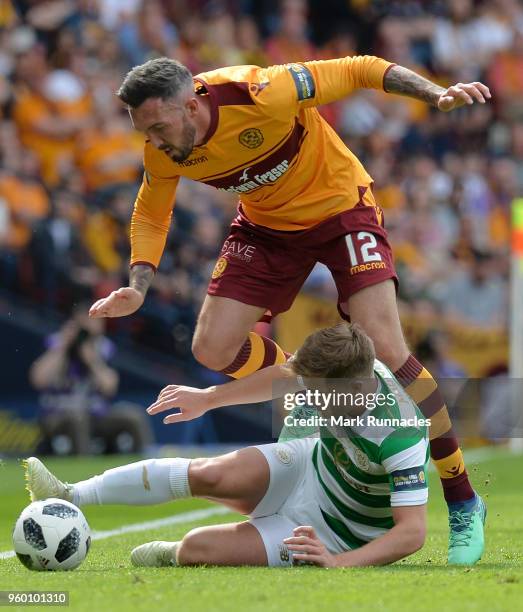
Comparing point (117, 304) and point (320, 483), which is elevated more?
point (117, 304)

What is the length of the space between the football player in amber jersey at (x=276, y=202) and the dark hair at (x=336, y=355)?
3.85 feet

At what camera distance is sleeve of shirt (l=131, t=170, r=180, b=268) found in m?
6.46

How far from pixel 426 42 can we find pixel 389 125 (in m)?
1.80

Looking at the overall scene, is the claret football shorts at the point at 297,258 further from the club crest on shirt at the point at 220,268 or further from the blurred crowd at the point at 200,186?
the blurred crowd at the point at 200,186

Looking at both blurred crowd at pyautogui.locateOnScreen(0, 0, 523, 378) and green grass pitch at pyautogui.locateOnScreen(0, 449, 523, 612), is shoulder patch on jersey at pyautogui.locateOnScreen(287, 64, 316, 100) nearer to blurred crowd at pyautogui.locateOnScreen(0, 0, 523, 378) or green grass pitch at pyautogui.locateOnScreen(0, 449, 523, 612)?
green grass pitch at pyautogui.locateOnScreen(0, 449, 523, 612)

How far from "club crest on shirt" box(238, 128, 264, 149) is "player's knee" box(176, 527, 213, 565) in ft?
6.49

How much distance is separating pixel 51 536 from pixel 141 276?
6.13 ft

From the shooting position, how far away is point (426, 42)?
713 inches

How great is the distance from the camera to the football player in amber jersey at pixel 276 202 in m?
5.71

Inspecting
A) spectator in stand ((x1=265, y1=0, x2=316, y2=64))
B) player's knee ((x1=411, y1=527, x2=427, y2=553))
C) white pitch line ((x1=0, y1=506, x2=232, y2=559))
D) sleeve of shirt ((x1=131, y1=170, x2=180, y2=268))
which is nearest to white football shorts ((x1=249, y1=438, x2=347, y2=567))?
player's knee ((x1=411, y1=527, x2=427, y2=553))

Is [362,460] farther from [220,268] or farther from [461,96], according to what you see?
[220,268]

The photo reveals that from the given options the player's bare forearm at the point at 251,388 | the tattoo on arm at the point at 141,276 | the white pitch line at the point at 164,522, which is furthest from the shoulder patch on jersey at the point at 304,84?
the white pitch line at the point at 164,522

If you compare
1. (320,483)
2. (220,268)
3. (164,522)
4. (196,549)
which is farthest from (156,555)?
(164,522)

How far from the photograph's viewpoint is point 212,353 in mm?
6465
